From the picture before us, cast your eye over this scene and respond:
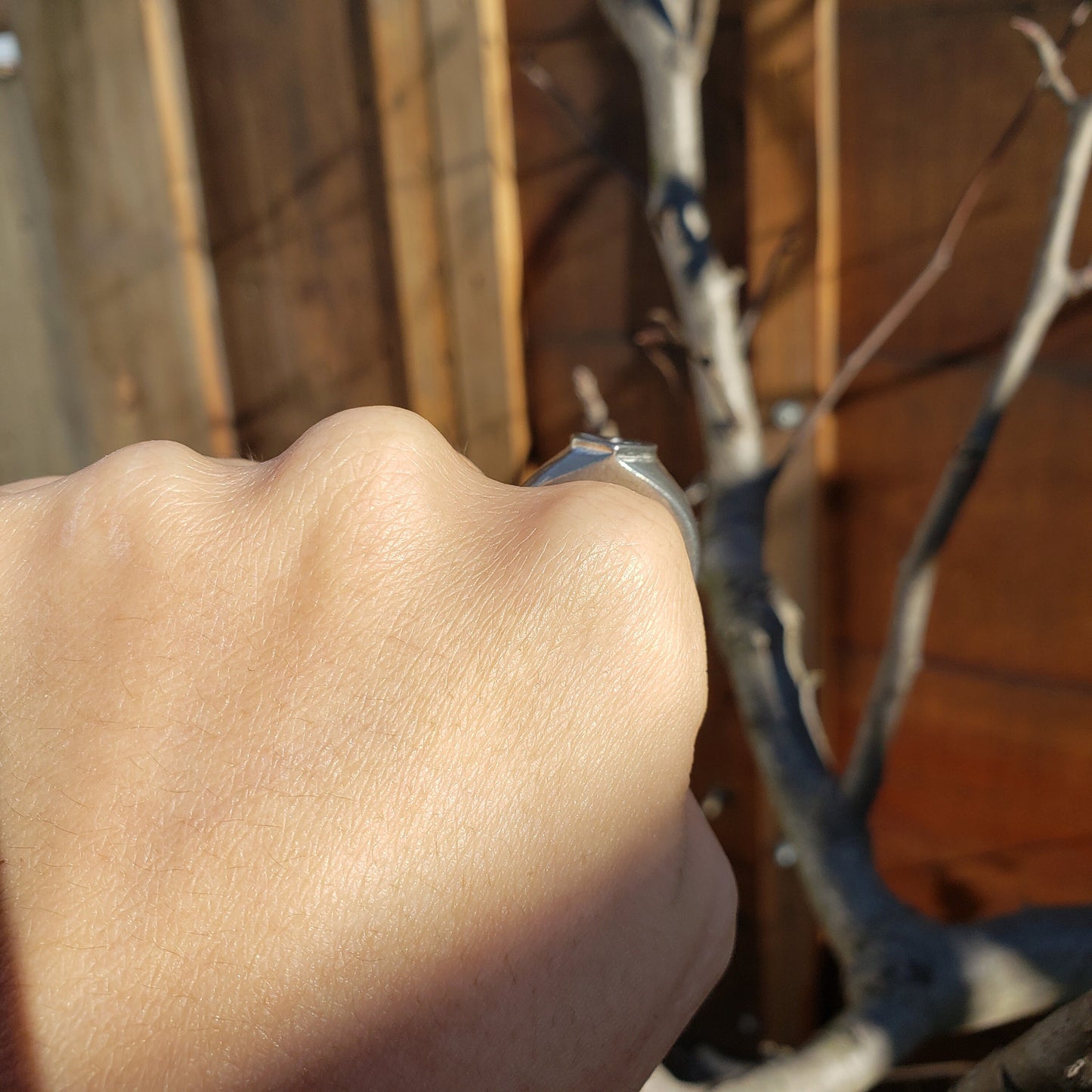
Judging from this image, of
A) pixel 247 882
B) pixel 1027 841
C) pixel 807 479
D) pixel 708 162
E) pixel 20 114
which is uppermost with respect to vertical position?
pixel 20 114

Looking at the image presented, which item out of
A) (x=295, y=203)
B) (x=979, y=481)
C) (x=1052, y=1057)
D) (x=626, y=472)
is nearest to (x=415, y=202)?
(x=295, y=203)

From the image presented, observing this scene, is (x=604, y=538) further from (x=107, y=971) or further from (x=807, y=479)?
(x=807, y=479)

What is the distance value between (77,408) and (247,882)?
6.07ft

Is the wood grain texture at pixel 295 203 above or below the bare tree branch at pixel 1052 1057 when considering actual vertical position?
above

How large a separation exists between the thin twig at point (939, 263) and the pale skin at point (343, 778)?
2.64 feet

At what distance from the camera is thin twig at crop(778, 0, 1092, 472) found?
1203 millimetres

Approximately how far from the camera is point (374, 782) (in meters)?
0.38

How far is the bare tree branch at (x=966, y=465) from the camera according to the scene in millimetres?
963

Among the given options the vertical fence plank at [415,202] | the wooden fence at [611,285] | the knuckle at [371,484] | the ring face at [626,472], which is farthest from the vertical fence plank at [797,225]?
the knuckle at [371,484]

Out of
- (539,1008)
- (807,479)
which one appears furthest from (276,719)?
(807,479)

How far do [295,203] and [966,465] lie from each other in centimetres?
126

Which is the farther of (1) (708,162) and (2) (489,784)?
(1) (708,162)

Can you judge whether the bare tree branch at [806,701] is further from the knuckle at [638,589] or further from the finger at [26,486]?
the finger at [26,486]

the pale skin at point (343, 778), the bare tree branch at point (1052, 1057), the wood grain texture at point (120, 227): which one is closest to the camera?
the pale skin at point (343, 778)
